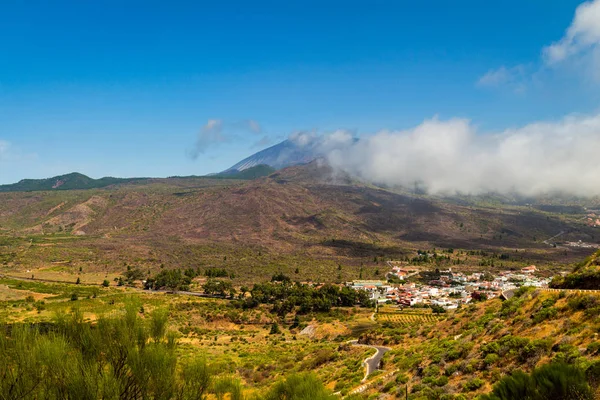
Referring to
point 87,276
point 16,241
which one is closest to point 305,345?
point 87,276

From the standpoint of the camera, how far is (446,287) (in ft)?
→ 293

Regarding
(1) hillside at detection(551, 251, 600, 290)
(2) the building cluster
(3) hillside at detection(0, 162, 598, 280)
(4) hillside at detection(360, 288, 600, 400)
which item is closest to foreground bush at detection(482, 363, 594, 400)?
(4) hillside at detection(360, 288, 600, 400)

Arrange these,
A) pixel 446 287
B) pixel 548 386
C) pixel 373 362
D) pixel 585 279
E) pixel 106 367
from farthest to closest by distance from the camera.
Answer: pixel 446 287, pixel 373 362, pixel 585 279, pixel 106 367, pixel 548 386

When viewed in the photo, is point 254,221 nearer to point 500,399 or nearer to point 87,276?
point 87,276

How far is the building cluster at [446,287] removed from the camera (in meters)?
71.4

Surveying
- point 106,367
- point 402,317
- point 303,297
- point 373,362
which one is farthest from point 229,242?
point 106,367

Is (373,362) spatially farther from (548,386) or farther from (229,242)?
(229,242)

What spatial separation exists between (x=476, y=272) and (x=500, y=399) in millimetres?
114206

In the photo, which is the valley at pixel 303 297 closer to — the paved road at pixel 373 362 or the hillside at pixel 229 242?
the paved road at pixel 373 362

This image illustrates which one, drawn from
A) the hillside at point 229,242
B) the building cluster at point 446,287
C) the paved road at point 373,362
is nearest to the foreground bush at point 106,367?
the paved road at point 373,362

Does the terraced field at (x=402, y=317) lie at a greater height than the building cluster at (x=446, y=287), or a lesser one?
greater

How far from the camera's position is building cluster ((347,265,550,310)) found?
71375 millimetres

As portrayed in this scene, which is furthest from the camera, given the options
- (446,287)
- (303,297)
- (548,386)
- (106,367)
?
(446,287)

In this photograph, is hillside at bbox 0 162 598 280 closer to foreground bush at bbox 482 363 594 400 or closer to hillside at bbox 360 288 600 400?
hillside at bbox 360 288 600 400
